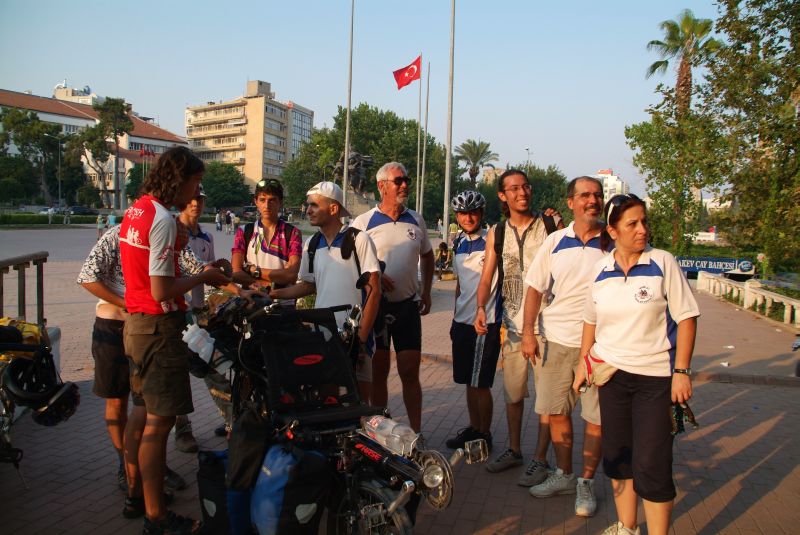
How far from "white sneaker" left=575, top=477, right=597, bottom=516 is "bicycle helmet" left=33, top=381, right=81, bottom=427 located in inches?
126

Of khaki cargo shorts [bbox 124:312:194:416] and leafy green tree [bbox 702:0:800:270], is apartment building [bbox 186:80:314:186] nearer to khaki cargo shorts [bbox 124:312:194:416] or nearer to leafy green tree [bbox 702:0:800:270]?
leafy green tree [bbox 702:0:800:270]

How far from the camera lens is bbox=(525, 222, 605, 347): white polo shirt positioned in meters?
4.20

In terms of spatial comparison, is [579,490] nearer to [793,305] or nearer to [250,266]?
[250,266]

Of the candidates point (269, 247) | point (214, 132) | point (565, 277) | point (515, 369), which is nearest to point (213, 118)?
point (214, 132)

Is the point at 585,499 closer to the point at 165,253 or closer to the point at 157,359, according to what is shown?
the point at 157,359

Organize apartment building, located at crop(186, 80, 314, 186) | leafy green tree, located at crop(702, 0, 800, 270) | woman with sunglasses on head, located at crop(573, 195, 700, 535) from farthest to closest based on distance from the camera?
apartment building, located at crop(186, 80, 314, 186) → leafy green tree, located at crop(702, 0, 800, 270) → woman with sunglasses on head, located at crop(573, 195, 700, 535)

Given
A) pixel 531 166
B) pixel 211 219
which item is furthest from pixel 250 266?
pixel 531 166

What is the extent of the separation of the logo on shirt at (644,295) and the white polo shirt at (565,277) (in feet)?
2.85

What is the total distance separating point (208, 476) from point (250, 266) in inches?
80.4

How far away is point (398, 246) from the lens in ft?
16.6

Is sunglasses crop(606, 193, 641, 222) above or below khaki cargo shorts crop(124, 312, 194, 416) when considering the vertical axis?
above

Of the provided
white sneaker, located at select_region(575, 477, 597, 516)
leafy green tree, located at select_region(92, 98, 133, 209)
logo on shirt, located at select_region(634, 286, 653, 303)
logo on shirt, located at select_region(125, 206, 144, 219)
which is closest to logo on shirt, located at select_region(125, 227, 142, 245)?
logo on shirt, located at select_region(125, 206, 144, 219)

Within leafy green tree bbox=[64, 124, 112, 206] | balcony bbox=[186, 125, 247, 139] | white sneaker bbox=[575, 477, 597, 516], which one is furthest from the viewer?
balcony bbox=[186, 125, 247, 139]

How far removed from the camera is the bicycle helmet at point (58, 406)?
3.83m
